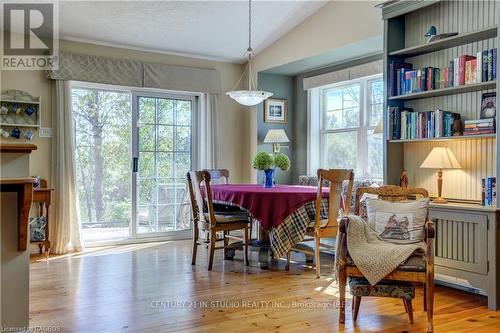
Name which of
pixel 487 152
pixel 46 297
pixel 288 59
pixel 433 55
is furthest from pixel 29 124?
pixel 487 152

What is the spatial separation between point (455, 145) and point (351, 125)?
190 cm

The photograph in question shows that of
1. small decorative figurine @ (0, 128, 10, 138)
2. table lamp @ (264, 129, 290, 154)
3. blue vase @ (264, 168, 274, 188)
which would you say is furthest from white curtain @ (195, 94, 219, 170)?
small decorative figurine @ (0, 128, 10, 138)

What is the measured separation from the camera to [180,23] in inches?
205

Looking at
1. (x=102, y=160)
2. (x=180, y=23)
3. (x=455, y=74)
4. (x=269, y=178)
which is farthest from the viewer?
(x=102, y=160)

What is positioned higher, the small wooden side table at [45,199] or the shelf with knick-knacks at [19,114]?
the shelf with knick-knacks at [19,114]

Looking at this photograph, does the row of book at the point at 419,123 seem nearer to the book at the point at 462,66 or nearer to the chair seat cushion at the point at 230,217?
the book at the point at 462,66

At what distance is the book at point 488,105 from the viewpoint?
11.2 feet

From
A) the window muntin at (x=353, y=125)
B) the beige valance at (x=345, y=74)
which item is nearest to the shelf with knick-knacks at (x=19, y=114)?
the beige valance at (x=345, y=74)

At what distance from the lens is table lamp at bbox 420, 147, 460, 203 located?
3658mm

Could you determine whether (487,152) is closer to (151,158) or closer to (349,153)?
(349,153)

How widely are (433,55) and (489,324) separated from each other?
92.2 inches

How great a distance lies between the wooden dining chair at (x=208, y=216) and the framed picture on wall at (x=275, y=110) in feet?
6.62

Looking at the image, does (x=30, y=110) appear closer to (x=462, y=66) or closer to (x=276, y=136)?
(x=276, y=136)

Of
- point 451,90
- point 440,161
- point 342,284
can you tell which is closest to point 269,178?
point 440,161
